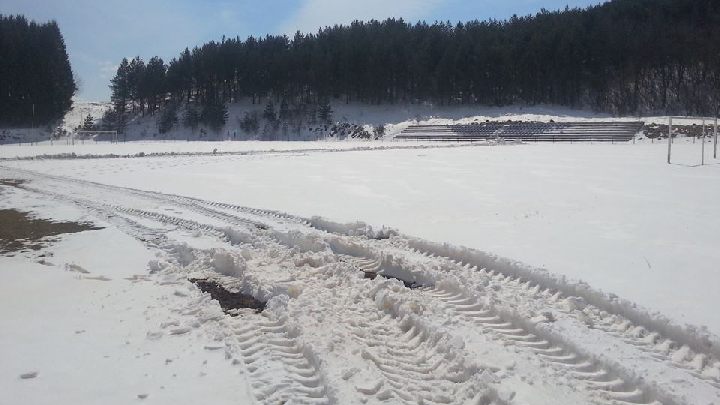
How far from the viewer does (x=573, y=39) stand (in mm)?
56312

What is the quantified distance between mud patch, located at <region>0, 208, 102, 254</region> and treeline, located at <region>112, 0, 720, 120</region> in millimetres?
52053

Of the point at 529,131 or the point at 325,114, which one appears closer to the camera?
the point at 529,131

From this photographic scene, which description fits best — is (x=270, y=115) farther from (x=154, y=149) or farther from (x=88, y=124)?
(x=154, y=149)

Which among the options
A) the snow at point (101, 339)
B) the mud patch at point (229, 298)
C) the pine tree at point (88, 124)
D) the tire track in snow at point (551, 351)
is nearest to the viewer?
the tire track in snow at point (551, 351)

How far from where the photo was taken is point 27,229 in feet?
29.3

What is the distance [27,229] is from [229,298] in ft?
18.1

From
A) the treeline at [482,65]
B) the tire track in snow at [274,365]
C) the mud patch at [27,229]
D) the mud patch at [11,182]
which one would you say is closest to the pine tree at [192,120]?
the treeline at [482,65]

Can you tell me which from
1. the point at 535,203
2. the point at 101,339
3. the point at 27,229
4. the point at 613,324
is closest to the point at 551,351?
the point at 613,324

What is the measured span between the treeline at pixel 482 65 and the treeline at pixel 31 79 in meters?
7.18

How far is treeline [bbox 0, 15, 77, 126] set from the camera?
2534 inches

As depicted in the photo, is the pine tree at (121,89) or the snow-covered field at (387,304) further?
the pine tree at (121,89)

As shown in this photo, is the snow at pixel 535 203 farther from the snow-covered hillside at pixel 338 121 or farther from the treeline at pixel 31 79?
the treeline at pixel 31 79

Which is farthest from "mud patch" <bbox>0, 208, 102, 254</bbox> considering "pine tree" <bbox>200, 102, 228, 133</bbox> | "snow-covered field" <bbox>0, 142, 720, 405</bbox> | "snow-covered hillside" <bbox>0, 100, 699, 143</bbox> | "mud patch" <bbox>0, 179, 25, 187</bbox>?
"pine tree" <bbox>200, 102, 228, 133</bbox>

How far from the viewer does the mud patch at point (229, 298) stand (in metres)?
5.18
